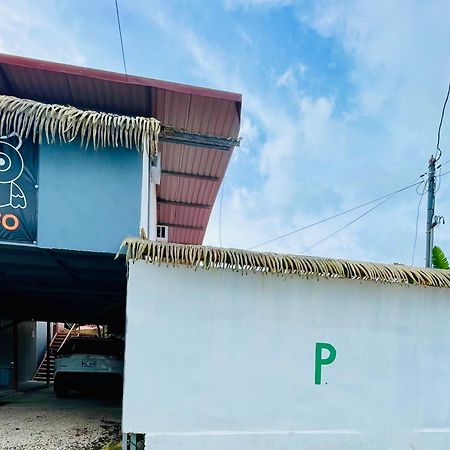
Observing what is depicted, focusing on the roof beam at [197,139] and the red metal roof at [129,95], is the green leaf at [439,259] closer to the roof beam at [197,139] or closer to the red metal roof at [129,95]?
the red metal roof at [129,95]

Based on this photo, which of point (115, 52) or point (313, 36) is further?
point (313, 36)

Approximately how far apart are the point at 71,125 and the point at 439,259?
9.52 m

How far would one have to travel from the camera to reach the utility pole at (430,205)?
10.3 metres

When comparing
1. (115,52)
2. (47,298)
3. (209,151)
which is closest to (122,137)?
(115,52)

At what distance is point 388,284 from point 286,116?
8.65 metres

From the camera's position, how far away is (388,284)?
550 cm

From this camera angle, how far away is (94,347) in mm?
9203

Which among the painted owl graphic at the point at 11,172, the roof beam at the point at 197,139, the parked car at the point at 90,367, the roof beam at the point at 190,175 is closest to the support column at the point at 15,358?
the parked car at the point at 90,367

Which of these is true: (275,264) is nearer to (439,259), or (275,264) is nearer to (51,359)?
(439,259)

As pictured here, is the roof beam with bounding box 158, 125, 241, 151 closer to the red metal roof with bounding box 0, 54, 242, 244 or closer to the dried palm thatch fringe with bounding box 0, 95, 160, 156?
the red metal roof with bounding box 0, 54, 242, 244

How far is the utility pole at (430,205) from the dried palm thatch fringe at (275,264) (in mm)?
5059

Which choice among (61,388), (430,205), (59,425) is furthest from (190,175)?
(430,205)

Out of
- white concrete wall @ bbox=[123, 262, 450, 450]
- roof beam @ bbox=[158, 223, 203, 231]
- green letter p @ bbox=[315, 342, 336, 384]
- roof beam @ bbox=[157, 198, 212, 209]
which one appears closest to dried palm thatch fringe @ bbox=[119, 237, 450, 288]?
white concrete wall @ bbox=[123, 262, 450, 450]

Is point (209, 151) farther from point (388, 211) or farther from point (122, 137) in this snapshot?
point (388, 211)
